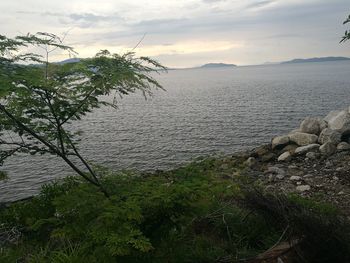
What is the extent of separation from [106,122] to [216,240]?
32018mm

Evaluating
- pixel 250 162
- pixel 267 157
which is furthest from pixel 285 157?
pixel 250 162

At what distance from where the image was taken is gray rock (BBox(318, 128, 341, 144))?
69.6 ft

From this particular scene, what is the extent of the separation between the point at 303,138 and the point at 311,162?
409 cm

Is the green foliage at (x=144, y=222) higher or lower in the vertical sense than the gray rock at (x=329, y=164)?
higher

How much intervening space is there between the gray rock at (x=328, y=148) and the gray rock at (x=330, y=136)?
2.53 feet

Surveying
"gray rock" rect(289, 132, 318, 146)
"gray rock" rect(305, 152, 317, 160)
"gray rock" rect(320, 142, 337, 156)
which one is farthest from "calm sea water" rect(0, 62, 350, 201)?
"gray rock" rect(320, 142, 337, 156)

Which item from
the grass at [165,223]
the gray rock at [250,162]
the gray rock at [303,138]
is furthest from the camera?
the gray rock at [303,138]

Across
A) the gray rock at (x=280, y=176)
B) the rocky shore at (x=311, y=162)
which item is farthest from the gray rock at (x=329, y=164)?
the gray rock at (x=280, y=176)

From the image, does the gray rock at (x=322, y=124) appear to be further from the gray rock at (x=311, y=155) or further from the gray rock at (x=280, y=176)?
the gray rock at (x=280, y=176)

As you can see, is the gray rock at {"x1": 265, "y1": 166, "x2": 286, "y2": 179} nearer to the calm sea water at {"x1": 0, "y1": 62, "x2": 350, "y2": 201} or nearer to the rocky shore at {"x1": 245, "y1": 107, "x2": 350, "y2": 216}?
the rocky shore at {"x1": 245, "y1": 107, "x2": 350, "y2": 216}

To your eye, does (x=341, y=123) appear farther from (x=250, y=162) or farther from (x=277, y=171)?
(x=277, y=171)

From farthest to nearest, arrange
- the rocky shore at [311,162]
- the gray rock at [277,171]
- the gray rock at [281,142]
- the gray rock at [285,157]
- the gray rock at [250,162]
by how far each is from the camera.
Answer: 1. the gray rock at [281,142]
2. the gray rock at [250,162]
3. the gray rock at [285,157]
4. the gray rock at [277,171]
5. the rocky shore at [311,162]

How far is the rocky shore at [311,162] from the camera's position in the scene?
46.0 feet

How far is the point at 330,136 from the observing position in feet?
70.4
